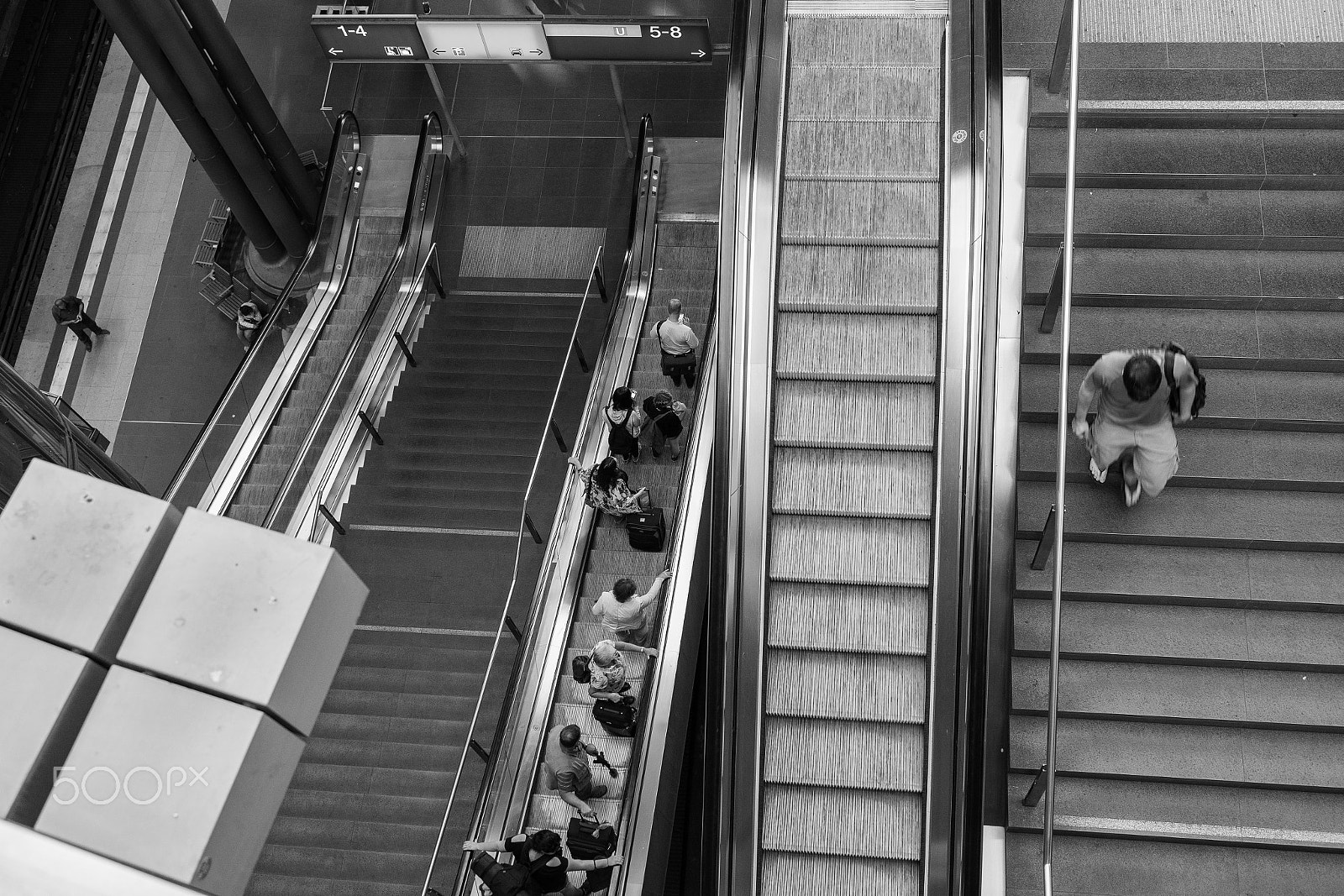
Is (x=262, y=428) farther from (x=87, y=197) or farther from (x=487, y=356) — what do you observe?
(x=87, y=197)

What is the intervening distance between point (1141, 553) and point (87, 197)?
47.8 ft

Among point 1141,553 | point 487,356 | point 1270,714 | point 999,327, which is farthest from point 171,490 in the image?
point 1270,714

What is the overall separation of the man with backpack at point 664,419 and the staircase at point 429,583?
985mm

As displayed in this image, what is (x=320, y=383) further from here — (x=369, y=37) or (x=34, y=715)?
(x=34, y=715)

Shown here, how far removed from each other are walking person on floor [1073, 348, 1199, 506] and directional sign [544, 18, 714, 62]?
7.11 meters

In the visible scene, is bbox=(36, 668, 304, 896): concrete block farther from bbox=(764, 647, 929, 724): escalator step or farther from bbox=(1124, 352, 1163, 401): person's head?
bbox=(1124, 352, 1163, 401): person's head

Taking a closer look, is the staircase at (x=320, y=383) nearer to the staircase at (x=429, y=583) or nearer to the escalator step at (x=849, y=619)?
the staircase at (x=429, y=583)

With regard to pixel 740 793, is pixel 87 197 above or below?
above

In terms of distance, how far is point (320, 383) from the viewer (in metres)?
11.8

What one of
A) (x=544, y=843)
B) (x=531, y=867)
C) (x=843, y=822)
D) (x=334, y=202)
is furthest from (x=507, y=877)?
(x=334, y=202)

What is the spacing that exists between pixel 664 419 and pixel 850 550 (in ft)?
10.4

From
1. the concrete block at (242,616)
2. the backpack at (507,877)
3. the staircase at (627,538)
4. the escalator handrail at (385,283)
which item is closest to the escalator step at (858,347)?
the staircase at (627,538)

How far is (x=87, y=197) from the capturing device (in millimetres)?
15344

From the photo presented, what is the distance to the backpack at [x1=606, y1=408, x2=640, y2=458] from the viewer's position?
30.9 ft
